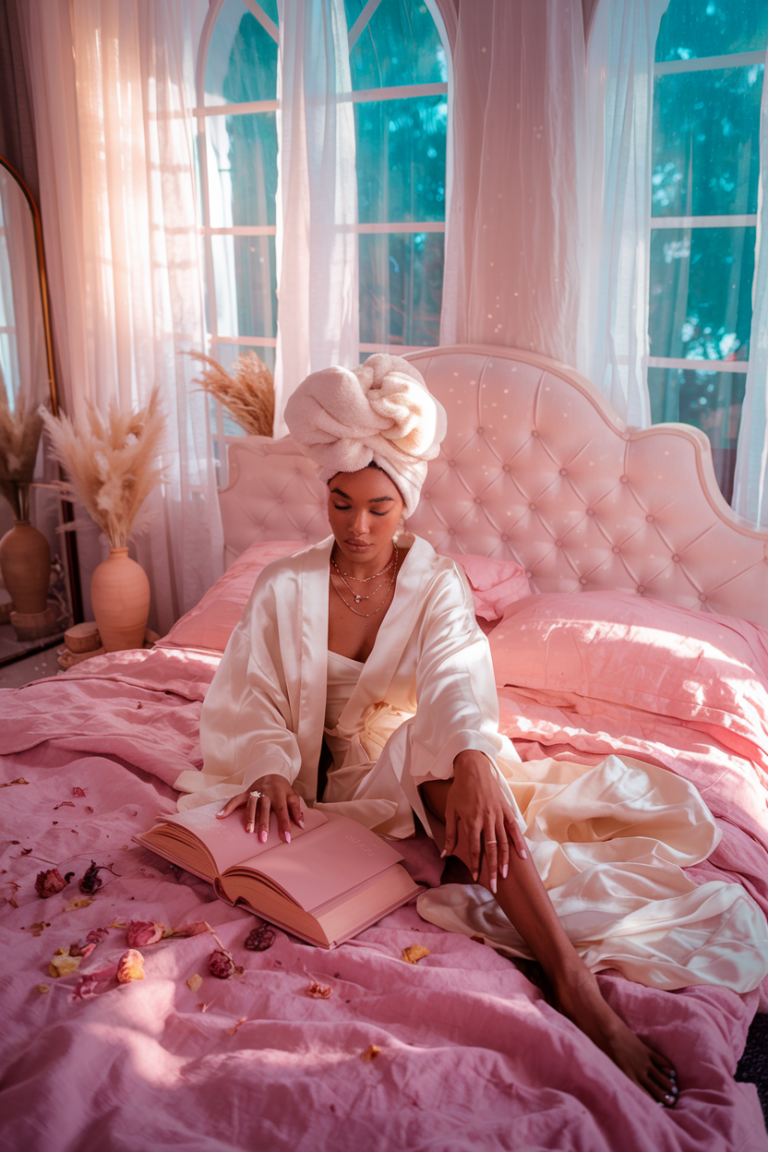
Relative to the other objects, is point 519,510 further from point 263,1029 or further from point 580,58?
point 263,1029

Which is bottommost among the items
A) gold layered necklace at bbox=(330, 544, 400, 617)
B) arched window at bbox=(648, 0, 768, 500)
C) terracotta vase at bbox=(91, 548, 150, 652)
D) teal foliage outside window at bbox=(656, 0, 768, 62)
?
terracotta vase at bbox=(91, 548, 150, 652)

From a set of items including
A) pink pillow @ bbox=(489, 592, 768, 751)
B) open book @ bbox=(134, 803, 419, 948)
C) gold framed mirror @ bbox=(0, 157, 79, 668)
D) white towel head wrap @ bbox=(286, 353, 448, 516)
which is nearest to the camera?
open book @ bbox=(134, 803, 419, 948)

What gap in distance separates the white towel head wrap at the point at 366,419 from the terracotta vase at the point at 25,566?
2.31 metres

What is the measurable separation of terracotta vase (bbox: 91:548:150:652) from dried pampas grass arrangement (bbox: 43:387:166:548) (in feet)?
0.45

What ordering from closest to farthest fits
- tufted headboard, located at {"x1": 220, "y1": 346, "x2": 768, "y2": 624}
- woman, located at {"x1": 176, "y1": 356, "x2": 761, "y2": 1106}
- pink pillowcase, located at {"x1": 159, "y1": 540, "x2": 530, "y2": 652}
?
woman, located at {"x1": 176, "y1": 356, "x2": 761, "y2": 1106}
tufted headboard, located at {"x1": 220, "y1": 346, "x2": 768, "y2": 624}
pink pillowcase, located at {"x1": 159, "y1": 540, "x2": 530, "y2": 652}

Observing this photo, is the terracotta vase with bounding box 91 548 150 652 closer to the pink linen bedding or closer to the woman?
the pink linen bedding

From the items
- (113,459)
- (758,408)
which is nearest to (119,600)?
(113,459)

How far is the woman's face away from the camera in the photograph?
1584 millimetres

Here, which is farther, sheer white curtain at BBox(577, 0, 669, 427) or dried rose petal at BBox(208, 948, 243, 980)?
sheer white curtain at BBox(577, 0, 669, 427)

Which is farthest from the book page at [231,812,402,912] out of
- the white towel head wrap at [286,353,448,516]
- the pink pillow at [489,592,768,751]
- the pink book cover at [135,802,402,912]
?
the pink pillow at [489,592,768,751]

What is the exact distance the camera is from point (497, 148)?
2381 mm

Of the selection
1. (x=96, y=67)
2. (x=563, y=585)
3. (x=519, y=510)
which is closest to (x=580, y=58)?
(x=519, y=510)

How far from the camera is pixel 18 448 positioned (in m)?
3.36

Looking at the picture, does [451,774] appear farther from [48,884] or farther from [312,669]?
[48,884]
